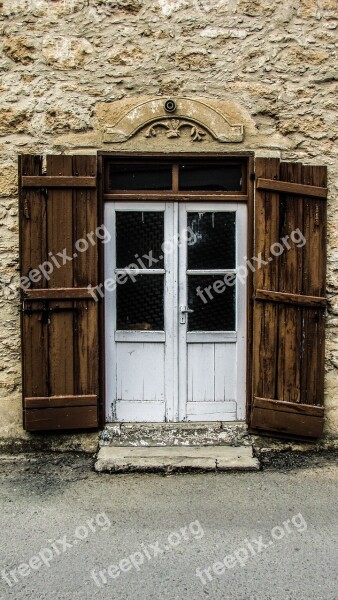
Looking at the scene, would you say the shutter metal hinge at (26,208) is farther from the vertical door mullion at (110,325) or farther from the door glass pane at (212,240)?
the door glass pane at (212,240)

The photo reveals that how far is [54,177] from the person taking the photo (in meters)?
4.55

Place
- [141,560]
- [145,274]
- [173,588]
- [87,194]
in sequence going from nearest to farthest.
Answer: [173,588] < [141,560] < [87,194] < [145,274]

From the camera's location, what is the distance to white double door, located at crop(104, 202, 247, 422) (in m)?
4.89

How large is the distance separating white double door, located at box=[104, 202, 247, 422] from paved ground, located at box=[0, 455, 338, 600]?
0.72 m

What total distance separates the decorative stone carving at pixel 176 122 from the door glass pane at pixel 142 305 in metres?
1.21

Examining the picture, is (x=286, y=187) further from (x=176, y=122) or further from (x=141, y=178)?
(x=141, y=178)

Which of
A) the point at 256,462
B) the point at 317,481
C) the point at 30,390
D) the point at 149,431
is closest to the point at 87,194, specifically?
the point at 30,390

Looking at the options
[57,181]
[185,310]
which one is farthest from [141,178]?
[185,310]

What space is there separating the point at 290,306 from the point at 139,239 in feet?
4.58

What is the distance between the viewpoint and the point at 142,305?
4930 mm

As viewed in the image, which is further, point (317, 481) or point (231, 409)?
point (231, 409)

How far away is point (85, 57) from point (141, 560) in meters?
3.83

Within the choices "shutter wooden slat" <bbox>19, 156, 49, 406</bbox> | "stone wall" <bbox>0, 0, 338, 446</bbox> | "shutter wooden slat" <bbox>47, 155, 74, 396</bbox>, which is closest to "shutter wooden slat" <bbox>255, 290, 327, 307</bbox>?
"stone wall" <bbox>0, 0, 338, 446</bbox>

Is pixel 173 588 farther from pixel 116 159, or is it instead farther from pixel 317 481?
pixel 116 159
